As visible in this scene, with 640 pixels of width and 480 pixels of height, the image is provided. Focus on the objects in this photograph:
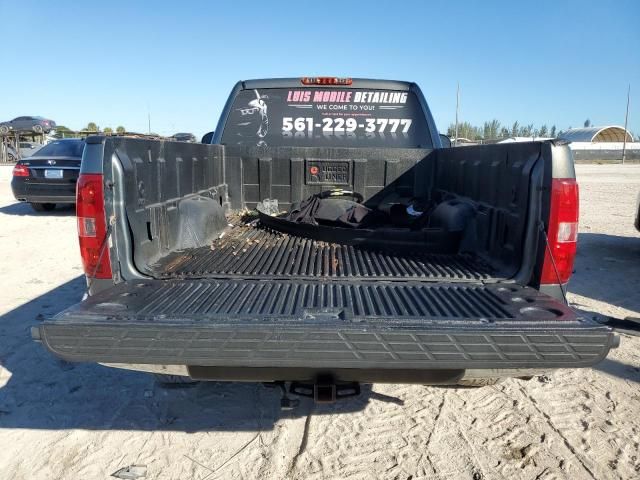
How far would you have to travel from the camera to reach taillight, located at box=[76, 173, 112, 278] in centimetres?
229

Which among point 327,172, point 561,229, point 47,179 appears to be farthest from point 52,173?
point 561,229

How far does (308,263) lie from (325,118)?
253 cm

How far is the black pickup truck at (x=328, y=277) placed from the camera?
6.10 feet

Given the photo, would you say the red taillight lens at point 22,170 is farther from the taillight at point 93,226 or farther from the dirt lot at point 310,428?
the taillight at point 93,226

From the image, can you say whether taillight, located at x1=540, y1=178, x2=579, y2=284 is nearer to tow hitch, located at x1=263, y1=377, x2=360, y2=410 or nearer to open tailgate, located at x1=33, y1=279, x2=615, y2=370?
open tailgate, located at x1=33, y1=279, x2=615, y2=370

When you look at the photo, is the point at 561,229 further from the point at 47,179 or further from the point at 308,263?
the point at 47,179

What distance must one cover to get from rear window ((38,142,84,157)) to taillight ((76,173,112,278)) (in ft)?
30.9

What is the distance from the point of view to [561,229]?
7.63 ft

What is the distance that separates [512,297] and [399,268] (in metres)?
0.73

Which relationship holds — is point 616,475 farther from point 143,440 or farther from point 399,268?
point 143,440

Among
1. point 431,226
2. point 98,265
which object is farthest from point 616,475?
point 98,265

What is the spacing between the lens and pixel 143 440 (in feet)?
8.93

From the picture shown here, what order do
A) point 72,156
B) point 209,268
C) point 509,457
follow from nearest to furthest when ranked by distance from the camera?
point 509,457 → point 209,268 → point 72,156

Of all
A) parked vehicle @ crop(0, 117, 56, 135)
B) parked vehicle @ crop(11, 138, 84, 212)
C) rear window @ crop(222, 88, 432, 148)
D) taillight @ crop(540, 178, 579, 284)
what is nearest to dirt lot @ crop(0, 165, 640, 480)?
taillight @ crop(540, 178, 579, 284)
